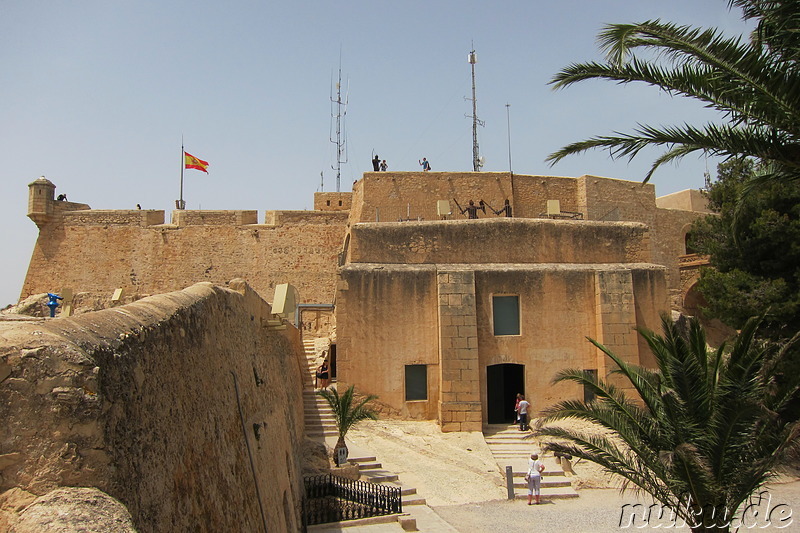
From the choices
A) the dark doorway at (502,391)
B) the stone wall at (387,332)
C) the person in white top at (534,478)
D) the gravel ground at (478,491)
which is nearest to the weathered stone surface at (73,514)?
the gravel ground at (478,491)

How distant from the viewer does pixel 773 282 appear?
1686 centimetres

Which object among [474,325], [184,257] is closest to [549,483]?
[474,325]

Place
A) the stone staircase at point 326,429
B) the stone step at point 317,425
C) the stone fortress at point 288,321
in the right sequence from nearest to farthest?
the stone fortress at point 288,321 → the stone staircase at point 326,429 → the stone step at point 317,425

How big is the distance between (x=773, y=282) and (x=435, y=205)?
991 centimetres

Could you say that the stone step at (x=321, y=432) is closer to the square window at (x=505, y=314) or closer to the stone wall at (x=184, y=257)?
the square window at (x=505, y=314)

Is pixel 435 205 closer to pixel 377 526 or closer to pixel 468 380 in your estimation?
pixel 468 380

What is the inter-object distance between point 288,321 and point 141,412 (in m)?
10.2

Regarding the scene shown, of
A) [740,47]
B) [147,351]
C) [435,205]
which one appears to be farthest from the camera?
[435,205]

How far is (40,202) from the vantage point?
25891 millimetres

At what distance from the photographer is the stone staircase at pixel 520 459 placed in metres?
13.4

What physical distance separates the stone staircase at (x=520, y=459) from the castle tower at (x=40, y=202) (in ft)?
63.9

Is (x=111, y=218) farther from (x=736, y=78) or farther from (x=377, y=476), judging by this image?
(x=736, y=78)

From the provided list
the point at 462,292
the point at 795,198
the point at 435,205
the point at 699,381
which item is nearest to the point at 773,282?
the point at 795,198

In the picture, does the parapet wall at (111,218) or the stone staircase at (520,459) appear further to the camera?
the parapet wall at (111,218)
